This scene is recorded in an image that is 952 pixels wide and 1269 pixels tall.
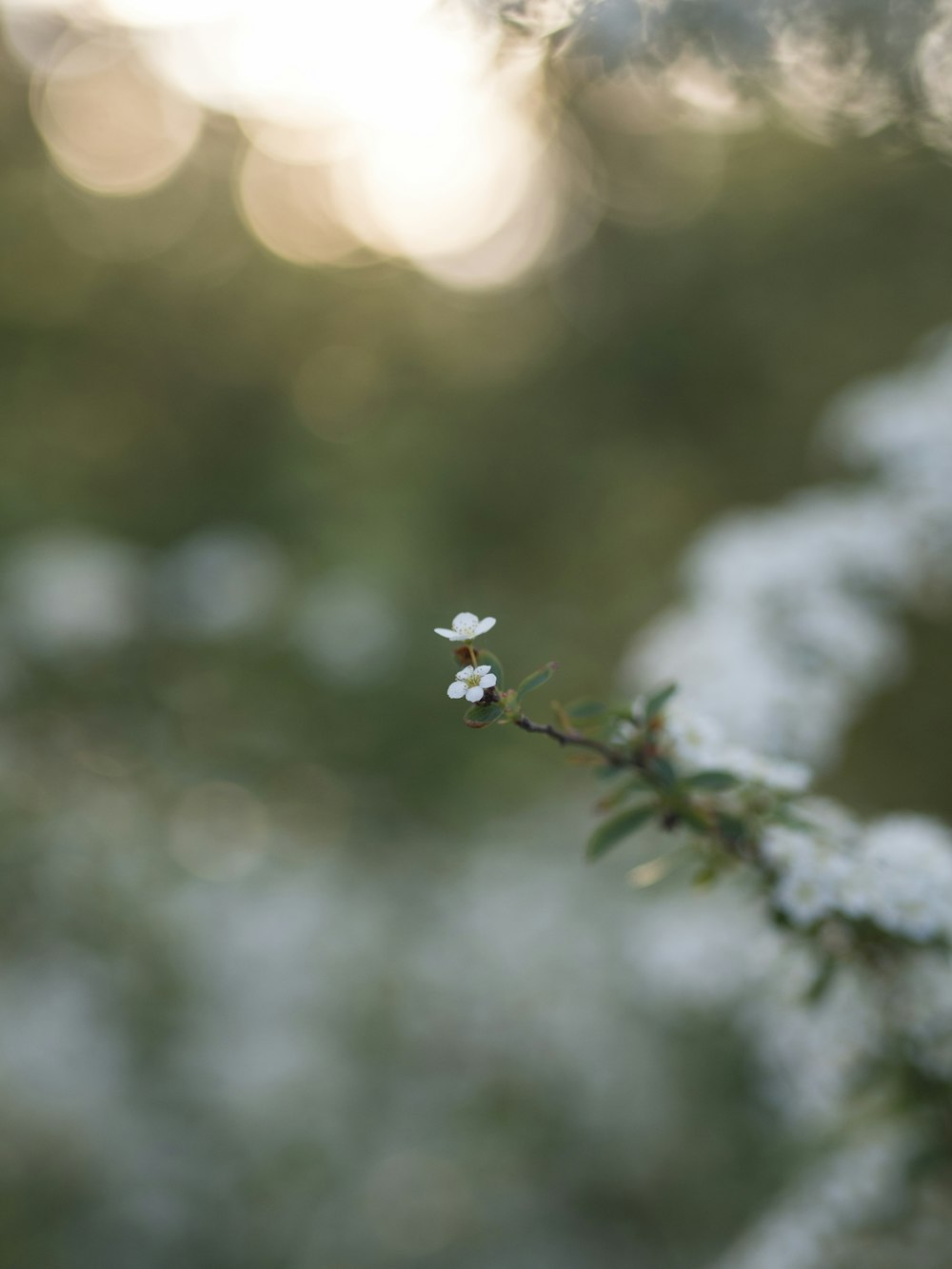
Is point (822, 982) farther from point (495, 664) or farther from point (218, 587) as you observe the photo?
point (218, 587)

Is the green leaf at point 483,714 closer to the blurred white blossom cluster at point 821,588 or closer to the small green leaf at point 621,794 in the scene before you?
the small green leaf at point 621,794

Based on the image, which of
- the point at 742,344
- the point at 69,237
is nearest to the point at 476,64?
the point at 742,344

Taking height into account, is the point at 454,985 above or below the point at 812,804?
above

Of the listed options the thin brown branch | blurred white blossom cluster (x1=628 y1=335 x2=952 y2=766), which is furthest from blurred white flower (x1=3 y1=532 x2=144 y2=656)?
the thin brown branch

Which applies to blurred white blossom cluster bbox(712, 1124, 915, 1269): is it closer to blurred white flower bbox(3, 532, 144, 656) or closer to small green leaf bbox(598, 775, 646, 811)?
small green leaf bbox(598, 775, 646, 811)

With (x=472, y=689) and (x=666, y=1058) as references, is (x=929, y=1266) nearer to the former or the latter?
(x=472, y=689)

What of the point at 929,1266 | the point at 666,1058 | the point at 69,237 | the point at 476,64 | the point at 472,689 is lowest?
the point at 929,1266

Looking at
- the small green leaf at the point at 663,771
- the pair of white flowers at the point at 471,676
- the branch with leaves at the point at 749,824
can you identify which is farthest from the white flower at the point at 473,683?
the small green leaf at the point at 663,771
